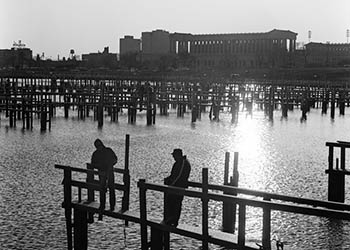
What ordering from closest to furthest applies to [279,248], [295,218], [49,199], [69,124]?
[279,248], [295,218], [49,199], [69,124]

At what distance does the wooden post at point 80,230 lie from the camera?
19.1 m

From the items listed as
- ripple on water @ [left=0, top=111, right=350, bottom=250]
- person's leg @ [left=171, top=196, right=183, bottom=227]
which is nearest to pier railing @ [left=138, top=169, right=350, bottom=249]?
person's leg @ [left=171, top=196, right=183, bottom=227]

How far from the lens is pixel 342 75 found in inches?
7746

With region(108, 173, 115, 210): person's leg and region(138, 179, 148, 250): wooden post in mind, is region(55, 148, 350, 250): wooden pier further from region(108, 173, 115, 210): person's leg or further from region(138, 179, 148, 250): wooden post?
region(108, 173, 115, 210): person's leg

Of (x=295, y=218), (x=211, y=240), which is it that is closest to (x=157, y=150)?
(x=295, y=218)

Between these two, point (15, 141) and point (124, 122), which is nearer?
point (15, 141)

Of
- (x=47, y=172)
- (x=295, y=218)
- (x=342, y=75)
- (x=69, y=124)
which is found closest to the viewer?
(x=295, y=218)

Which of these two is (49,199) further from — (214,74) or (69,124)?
(214,74)

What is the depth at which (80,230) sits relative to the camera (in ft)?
63.2

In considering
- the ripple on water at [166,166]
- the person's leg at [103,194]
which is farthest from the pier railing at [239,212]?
the ripple on water at [166,166]

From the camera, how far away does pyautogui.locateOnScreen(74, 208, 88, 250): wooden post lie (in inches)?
754

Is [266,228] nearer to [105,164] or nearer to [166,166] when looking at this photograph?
[105,164]

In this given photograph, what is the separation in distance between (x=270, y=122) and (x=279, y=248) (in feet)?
173

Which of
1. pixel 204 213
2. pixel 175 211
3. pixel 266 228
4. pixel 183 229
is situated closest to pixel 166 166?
pixel 175 211
